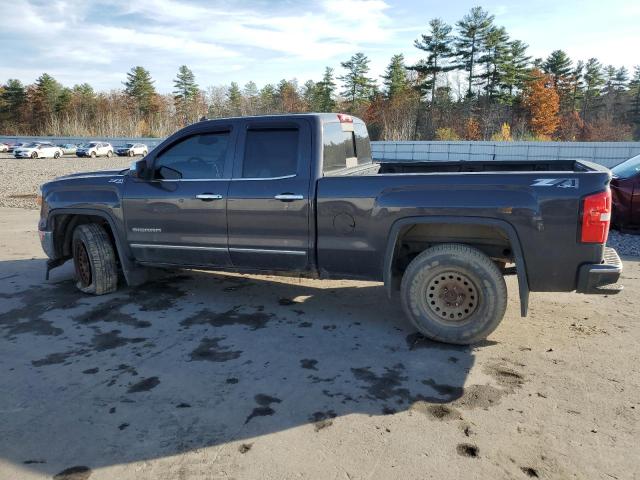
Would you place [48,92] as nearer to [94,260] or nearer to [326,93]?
[326,93]

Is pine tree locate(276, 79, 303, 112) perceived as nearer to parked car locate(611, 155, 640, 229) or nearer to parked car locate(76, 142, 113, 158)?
parked car locate(76, 142, 113, 158)

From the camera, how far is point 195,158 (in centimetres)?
500

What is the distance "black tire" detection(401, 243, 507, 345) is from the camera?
12.9ft

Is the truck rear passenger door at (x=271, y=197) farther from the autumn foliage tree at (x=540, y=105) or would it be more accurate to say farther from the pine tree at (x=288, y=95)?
the pine tree at (x=288, y=95)

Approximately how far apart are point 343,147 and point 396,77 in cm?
5717

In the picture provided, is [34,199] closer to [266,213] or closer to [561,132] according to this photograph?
[266,213]

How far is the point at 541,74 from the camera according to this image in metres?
54.7

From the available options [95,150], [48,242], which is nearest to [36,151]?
[95,150]

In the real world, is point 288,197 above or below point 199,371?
above

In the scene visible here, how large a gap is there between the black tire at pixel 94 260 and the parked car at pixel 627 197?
804 centimetres

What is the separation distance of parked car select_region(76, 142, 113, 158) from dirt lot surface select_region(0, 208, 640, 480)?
4484 centimetres

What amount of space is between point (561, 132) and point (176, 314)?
6120cm

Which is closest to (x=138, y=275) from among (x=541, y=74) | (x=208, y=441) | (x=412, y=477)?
(x=208, y=441)

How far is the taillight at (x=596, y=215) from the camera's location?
3.52m
